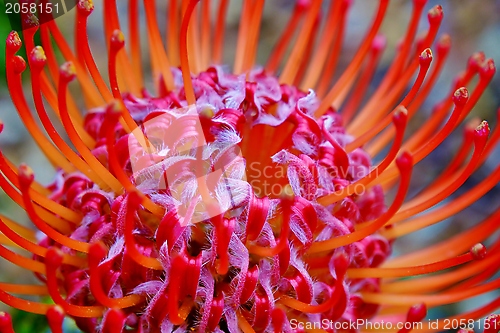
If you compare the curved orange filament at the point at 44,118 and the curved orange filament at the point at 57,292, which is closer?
the curved orange filament at the point at 57,292

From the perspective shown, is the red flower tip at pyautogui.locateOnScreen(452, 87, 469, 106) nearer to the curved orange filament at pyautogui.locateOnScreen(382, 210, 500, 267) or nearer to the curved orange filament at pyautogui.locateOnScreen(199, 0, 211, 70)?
the curved orange filament at pyautogui.locateOnScreen(382, 210, 500, 267)

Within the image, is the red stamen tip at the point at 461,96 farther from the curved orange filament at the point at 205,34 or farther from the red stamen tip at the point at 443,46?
the curved orange filament at the point at 205,34

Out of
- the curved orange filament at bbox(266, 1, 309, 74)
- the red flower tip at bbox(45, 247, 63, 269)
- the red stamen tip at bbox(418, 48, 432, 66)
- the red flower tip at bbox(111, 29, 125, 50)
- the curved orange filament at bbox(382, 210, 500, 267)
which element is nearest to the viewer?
the red flower tip at bbox(45, 247, 63, 269)

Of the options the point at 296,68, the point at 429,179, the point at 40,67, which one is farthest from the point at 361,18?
the point at 40,67

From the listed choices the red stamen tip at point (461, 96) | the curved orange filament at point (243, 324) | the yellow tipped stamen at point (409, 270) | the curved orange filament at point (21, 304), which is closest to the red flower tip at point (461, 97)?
the red stamen tip at point (461, 96)

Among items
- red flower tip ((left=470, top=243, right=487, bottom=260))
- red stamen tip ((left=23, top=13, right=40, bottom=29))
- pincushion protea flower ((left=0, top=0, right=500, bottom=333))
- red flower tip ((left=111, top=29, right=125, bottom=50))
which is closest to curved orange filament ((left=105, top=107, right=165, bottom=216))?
pincushion protea flower ((left=0, top=0, right=500, bottom=333))

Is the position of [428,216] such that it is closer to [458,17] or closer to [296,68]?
[296,68]
